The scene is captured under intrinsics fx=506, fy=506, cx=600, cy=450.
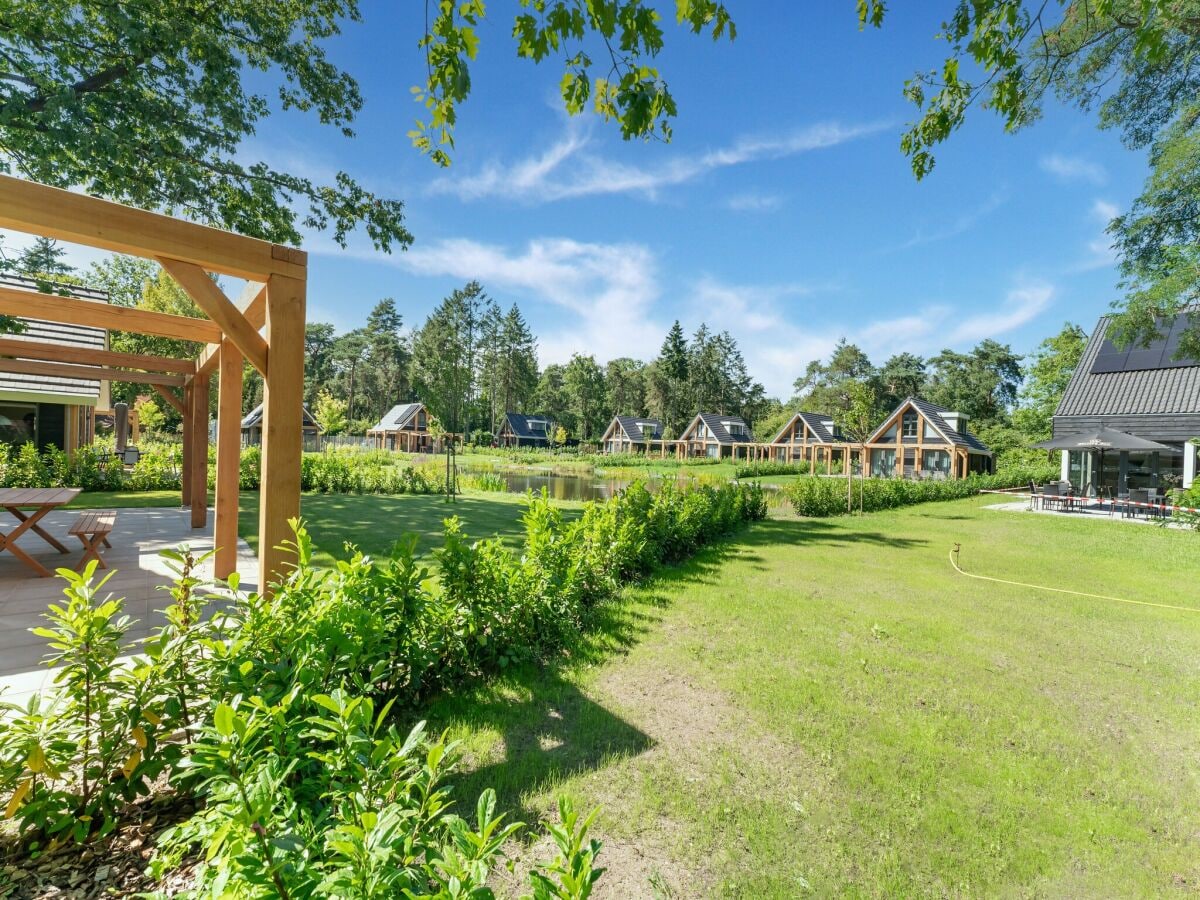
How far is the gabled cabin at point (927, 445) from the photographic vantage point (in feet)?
89.7

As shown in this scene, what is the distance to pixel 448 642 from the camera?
137 inches

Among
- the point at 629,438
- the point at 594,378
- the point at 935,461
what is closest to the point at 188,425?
the point at 935,461

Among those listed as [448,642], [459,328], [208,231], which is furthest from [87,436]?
[459,328]

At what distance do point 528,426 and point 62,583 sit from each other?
172 ft

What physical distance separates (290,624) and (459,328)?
6114cm

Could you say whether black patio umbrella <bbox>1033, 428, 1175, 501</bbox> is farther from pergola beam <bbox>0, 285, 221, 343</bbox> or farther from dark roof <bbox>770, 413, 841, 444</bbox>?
pergola beam <bbox>0, 285, 221, 343</bbox>

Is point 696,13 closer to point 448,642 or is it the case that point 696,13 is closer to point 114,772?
point 448,642

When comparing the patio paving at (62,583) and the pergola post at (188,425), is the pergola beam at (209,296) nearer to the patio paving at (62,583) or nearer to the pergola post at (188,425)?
the patio paving at (62,583)

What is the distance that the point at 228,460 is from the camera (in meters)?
5.28

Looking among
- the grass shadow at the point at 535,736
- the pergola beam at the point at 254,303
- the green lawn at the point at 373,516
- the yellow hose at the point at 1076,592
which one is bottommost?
the yellow hose at the point at 1076,592

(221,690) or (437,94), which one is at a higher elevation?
(437,94)

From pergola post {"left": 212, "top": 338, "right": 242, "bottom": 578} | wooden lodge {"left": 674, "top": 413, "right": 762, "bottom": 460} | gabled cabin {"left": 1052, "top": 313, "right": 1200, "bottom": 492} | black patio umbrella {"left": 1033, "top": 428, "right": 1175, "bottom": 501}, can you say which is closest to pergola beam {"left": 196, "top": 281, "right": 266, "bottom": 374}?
pergola post {"left": 212, "top": 338, "right": 242, "bottom": 578}

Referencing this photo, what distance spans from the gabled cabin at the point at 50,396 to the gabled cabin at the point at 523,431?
40455 mm

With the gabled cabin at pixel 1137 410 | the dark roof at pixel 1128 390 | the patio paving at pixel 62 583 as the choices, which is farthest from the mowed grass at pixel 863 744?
the dark roof at pixel 1128 390
